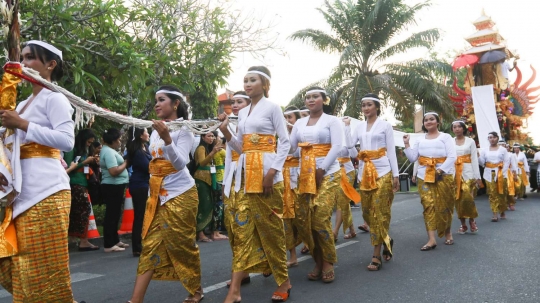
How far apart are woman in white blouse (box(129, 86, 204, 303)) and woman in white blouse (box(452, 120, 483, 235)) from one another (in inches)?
227

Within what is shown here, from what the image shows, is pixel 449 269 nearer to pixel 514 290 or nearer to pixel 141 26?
pixel 514 290

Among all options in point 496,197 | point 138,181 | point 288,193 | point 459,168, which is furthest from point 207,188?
point 496,197

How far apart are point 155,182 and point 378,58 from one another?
1848 cm

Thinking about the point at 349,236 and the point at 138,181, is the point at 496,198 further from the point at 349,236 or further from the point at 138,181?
the point at 138,181

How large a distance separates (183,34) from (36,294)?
699 centimetres

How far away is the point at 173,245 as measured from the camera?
4.00 metres

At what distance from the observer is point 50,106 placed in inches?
116

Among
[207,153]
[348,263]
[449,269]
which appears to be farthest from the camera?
[207,153]

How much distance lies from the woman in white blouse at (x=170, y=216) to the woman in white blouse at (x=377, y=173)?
2.45 m

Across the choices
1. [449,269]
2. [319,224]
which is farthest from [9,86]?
[449,269]

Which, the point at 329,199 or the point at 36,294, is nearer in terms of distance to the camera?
the point at 36,294

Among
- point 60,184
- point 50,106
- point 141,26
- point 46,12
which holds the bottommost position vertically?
point 60,184

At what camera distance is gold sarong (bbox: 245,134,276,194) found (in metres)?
4.20

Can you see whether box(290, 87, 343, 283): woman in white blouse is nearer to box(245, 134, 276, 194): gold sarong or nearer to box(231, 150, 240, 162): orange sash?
box(231, 150, 240, 162): orange sash
